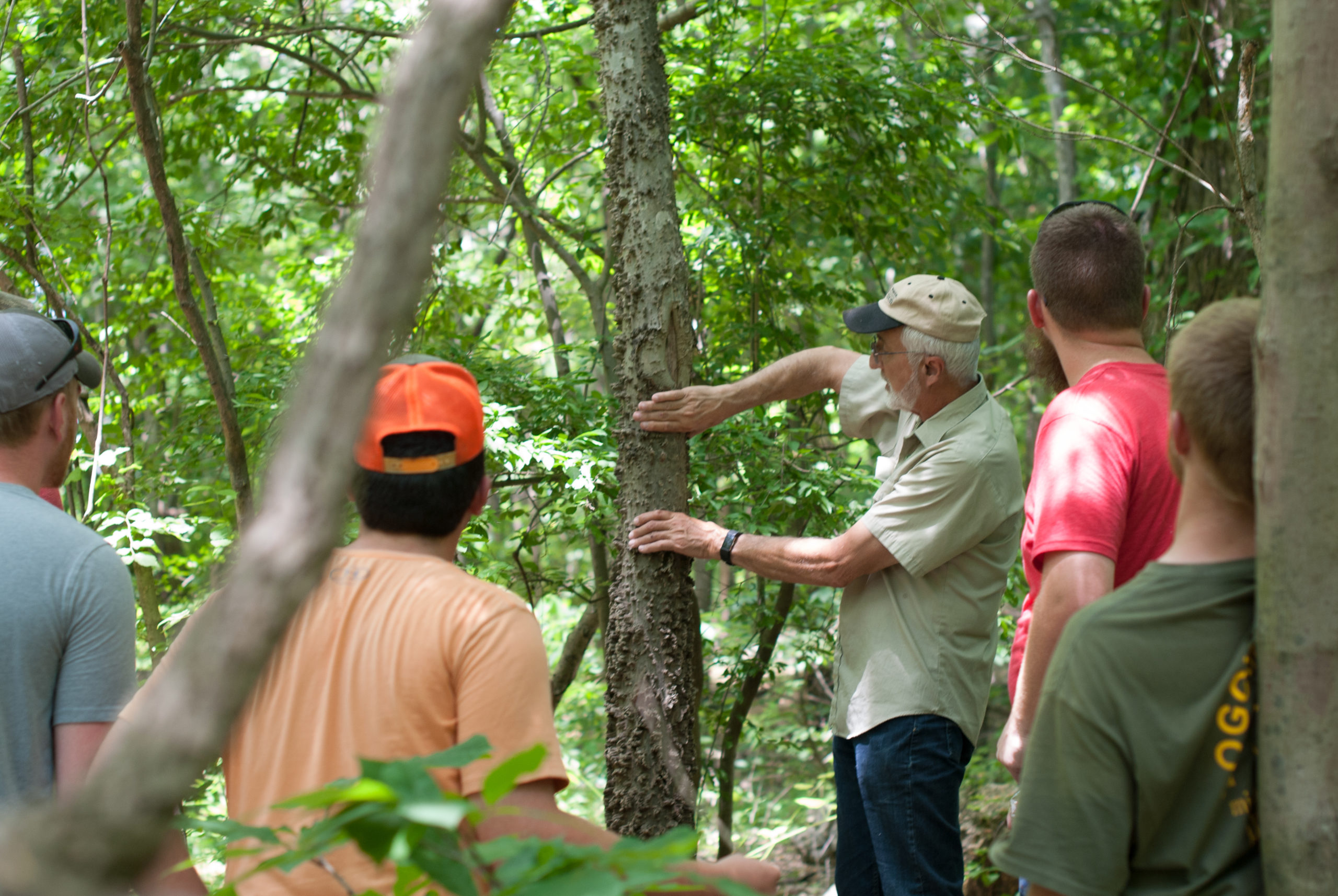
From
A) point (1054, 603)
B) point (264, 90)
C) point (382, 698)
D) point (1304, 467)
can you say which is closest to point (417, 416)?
point (382, 698)

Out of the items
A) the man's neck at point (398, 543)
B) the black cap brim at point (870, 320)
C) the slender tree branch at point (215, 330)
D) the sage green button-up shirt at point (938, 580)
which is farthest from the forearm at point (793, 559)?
the slender tree branch at point (215, 330)

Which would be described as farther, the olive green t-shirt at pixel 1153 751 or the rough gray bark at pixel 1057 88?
the rough gray bark at pixel 1057 88

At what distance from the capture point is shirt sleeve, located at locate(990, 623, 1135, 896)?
47.1 inches

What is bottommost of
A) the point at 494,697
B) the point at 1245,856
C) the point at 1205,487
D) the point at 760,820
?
the point at 760,820

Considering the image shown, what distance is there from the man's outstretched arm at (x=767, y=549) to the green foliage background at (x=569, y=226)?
1.48 feet

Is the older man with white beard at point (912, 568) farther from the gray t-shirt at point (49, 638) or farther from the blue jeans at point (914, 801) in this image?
the gray t-shirt at point (49, 638)

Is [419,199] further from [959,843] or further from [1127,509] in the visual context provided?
[959,843]

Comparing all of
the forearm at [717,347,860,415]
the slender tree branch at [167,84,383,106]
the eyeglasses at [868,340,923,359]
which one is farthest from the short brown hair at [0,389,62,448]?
the slender tree branch at [167,84,383,106]

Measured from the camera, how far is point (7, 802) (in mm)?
1640

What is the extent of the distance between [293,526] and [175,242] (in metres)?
2.50

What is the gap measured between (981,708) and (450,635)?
166cm

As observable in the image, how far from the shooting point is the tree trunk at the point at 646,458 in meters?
2.54

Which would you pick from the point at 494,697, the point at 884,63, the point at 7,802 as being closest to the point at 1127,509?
the point at 494,697

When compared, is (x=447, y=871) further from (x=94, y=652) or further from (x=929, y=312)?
(x=929, y=312)
